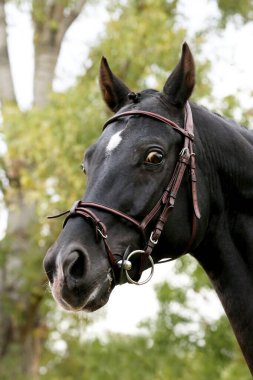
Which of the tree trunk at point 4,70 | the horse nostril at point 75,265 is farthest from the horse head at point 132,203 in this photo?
the tree trunk at point 4,70

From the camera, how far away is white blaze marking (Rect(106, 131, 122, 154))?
4.12 metres

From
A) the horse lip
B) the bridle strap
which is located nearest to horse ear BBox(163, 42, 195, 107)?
the bridle strap

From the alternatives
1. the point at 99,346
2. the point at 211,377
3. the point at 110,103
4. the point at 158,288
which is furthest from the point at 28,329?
the point at 110,103

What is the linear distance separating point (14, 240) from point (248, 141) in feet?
47.2

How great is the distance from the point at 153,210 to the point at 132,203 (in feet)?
0.45

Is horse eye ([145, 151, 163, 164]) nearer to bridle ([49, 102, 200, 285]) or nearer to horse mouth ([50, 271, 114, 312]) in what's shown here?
bridle ([49, 102, 200, 285])

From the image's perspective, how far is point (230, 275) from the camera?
4.33m

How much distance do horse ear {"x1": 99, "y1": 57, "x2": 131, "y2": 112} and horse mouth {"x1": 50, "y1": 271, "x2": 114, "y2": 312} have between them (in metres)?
1.30

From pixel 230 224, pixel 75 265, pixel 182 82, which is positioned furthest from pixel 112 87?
pixel 75 265

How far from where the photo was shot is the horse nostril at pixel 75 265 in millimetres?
3656

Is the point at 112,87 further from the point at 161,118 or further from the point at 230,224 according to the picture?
the point at 230,224

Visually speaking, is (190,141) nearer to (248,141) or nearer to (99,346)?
(248,141)

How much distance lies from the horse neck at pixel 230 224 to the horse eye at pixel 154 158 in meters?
0.37

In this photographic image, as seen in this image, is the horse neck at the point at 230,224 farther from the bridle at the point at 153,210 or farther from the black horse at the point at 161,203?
the bridle at the point at 153,210
